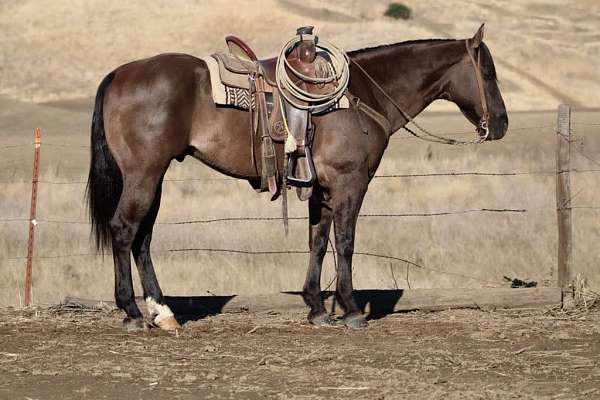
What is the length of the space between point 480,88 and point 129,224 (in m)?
3.00

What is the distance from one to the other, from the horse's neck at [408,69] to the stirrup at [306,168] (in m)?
0.93

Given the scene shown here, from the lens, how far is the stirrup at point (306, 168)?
7992 mm

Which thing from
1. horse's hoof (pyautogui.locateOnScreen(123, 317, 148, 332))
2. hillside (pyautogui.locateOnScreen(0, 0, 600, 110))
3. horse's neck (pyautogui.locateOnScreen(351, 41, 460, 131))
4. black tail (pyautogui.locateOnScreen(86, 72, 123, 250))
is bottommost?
horse's hoof (pyautogui.locateOnScreen(123, 317, 148, 332))

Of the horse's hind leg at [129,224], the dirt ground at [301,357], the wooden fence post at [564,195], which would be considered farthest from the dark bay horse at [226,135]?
the wooden fence post at [564,195]

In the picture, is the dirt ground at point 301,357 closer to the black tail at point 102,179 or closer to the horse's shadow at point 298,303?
the horse's shadow at point 298,303

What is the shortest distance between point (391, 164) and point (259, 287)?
8.34 m

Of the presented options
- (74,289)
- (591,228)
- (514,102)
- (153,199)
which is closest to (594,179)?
(591,228)

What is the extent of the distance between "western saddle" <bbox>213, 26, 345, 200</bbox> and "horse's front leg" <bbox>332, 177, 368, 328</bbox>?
0.90 ft

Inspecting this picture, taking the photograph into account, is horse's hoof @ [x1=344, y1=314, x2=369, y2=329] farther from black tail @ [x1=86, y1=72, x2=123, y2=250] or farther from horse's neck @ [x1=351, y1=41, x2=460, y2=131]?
black tail @ [x1=86, y1=72, x2=123, y2=250]

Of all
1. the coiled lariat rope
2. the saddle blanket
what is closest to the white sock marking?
the saddle blanket

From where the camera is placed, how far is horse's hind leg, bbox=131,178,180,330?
8.21 meters

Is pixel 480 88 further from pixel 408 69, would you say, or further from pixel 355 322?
pixel 355 322

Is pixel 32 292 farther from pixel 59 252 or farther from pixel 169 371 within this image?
pixel 169 371

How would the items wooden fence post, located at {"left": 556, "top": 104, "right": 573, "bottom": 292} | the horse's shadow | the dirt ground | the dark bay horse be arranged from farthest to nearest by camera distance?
wooden fence post, located at {"left": 556, "top": 104, "right": 573, "bottom": 292}, the horse's shadow, the dark bay horse, the dirt ground
